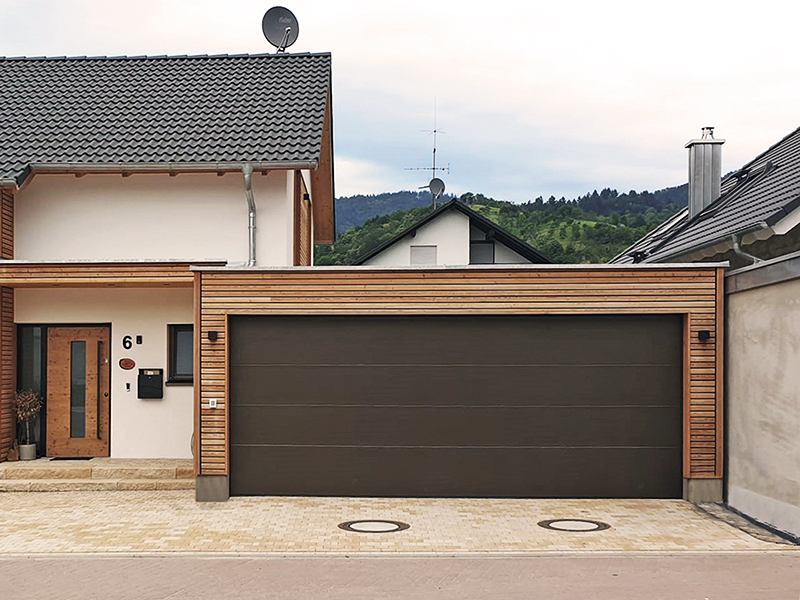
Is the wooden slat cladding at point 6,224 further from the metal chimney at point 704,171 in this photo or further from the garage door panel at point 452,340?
the metal chimney at point 704,171

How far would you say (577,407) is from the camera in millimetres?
12570

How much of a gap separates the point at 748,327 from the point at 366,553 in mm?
5144

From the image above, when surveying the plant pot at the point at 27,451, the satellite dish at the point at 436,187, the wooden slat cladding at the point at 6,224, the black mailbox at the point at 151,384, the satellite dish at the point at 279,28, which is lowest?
the plant pot at the point at 27,451

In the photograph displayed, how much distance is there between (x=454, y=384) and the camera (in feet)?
41.7

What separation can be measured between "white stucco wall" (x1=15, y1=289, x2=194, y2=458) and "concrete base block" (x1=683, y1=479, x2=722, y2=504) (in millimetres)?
7087

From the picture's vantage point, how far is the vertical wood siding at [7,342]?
14500 millimetres

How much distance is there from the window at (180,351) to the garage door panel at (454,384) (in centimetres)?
262

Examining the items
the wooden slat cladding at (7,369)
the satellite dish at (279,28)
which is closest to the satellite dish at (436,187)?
the satellite dish at (279,28)

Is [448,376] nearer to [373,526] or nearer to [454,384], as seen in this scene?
[454,384]

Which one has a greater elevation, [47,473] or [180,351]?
[180,351]

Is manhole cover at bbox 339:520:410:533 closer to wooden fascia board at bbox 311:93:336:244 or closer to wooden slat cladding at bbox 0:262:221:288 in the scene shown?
wooden slat cladding at bbox 0:262:221:288

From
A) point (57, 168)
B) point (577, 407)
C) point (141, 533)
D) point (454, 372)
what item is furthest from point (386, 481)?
point (57, 168)

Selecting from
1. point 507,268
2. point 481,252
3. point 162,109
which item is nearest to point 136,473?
point 507,268

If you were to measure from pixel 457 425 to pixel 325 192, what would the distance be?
31.9ft
